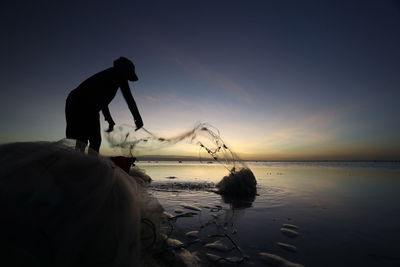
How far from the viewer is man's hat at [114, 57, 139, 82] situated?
3779 mm

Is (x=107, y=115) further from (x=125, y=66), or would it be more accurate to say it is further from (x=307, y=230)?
(x=307, y=230)

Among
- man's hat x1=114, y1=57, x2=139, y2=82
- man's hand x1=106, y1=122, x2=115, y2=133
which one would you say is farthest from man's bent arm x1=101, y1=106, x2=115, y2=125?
man's hat x1=114, y1=57, x2=139, y2=82

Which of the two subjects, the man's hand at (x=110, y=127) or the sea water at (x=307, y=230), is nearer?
the sea water at (x=307, y=230)

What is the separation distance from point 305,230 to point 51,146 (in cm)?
405

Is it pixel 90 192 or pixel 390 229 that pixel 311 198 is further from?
pixel 90 192

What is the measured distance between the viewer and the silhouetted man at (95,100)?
355 cm

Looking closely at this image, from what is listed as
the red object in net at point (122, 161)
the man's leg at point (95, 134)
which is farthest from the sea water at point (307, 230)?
the man's leg at point (95, 134)

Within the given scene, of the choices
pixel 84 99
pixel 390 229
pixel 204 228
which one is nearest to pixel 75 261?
pixel 204 228

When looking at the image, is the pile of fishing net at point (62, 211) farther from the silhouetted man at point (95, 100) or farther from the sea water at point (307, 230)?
the silhouetted man at point (95, 100)

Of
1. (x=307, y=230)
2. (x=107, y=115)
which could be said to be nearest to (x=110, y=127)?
(x=107, y=115)

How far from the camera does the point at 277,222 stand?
4172 millimetres

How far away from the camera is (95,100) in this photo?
3.66m

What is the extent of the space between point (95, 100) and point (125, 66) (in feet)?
2.67

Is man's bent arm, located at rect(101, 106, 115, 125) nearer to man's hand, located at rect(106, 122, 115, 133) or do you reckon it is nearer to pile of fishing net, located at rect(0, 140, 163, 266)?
man's hand, located at rect(106, 122, 115, 133)
